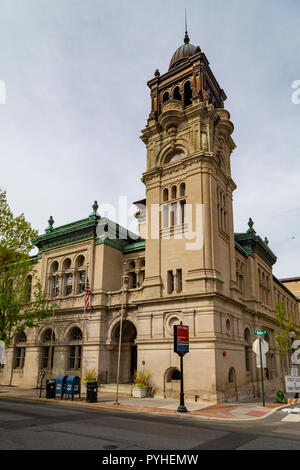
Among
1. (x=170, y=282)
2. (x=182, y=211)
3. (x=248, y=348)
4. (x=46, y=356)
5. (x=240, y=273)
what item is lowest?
(x=46, y=356)

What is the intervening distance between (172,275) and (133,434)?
17022 millimetres

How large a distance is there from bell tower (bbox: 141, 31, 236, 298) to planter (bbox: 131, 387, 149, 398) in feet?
22.0

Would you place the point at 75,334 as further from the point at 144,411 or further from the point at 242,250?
the point at 242,250

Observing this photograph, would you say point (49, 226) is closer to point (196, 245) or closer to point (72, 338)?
point (72, 338)

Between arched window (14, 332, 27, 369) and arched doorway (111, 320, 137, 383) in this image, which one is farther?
arched window (14, 332, 27, 369)

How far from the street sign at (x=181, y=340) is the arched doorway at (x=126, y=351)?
11442 mm

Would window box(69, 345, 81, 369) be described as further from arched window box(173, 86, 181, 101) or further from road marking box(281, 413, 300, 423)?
arched window box(173, 86, 181, 101)

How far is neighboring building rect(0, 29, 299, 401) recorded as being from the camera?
25547mm

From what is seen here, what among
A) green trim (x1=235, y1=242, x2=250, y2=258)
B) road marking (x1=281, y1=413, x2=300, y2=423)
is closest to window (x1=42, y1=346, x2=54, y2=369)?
green trim (x1=235, y1=242, x2=250, y2=258)

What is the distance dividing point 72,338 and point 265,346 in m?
18.3

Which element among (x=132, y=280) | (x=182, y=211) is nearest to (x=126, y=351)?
(x=132, y=280)

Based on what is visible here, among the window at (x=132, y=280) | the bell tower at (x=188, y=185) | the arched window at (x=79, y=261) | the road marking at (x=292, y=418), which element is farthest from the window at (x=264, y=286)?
the road marking at (x=292, y=418)

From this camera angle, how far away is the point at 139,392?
2492 centimetres

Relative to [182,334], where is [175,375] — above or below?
below
